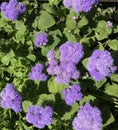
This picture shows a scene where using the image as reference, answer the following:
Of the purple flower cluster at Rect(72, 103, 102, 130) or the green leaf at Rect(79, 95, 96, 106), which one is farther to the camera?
the green leaf at Rect(79, 95, 96, 106)

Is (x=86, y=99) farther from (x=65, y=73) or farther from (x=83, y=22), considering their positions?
(x=83, y=22)

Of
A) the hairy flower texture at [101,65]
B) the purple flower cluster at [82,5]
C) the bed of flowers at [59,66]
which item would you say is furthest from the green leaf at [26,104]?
the purple flower cluster at [82,5]

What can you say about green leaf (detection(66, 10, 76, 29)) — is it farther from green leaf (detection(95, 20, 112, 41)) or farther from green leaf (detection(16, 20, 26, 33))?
green leaf (detection(16, 20, 26, 33))

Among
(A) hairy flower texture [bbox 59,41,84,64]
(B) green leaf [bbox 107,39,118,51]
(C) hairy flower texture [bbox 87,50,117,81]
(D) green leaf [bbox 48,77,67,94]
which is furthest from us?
(B) green leaf [bbox 107,39,118,51]

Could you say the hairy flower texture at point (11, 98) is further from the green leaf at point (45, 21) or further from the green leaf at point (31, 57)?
the green leaf at point (45, 21)

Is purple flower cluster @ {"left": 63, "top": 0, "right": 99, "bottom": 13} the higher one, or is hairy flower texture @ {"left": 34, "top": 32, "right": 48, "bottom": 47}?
purple flower cluster @ {"left": 63, "top": 0, "right": 99, "bottom": 13}

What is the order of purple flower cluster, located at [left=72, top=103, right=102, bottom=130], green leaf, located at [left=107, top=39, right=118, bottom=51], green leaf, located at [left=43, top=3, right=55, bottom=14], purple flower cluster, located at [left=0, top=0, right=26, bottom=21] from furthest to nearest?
green leaf, located at [left=43, top=3, right=55, bottom=14]
green leaf, located at [left=107, top=39, right=118, bottom=51]
purple flower cluster, located at [left=0, top=0, right=26, bottom=21]
purple flower cluster, located at [left=72, top=103, right=102, bottom=130]

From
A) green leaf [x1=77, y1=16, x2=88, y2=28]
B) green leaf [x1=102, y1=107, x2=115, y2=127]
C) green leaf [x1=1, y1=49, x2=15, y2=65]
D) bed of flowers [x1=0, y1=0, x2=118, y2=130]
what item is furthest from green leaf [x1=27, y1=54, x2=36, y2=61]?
green leaf [x1=102, y1=107, x2=115, y2=127]
